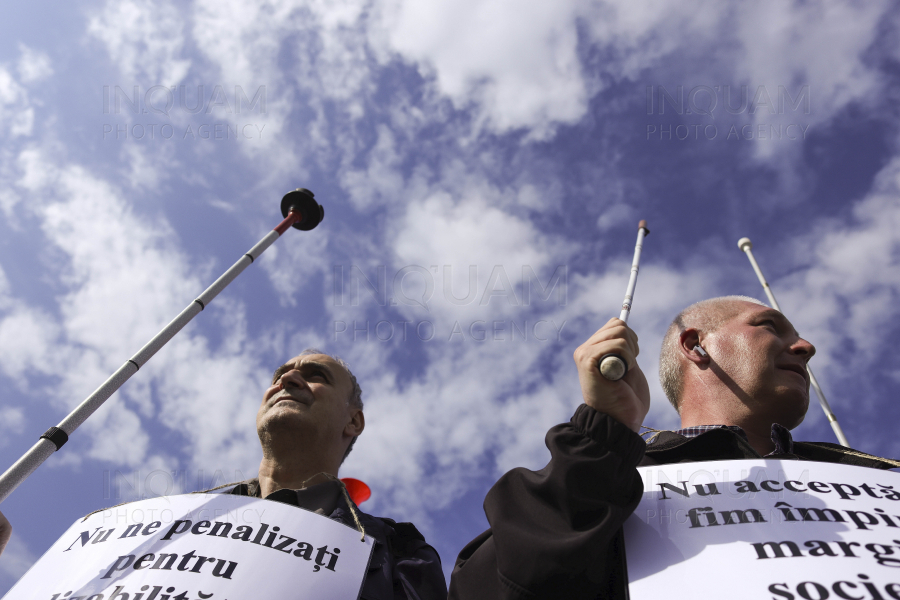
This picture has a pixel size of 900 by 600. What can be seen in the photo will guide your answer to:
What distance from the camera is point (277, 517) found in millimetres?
2633

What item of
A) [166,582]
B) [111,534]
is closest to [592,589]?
[166,582]

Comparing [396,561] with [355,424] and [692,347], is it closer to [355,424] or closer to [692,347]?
[355,424]

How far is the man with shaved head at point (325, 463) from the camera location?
3.14 metres

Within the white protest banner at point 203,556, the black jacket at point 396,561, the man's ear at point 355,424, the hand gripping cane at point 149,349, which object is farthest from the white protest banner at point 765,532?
the hand gripping cane at point 149,349

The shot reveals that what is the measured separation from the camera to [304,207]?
6.77 metres

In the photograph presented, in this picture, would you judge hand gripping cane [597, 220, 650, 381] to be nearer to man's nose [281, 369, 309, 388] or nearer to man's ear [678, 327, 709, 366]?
man's ear [678, 327, 709, 366]

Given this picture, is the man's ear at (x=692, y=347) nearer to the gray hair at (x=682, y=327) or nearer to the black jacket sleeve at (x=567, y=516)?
the gray hair at (x=682, y=327)

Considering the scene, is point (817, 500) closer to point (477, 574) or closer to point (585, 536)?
point (585, 536)

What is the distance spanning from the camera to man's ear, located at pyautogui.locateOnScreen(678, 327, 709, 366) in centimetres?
351

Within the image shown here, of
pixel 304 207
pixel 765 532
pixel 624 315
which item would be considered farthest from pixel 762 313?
pixel 304 207

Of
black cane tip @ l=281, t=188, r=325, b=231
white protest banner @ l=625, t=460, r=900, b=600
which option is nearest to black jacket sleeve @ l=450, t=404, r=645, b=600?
white protest banner @ l=625, t=460, r=900, b=600

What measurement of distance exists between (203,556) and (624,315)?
2.14m

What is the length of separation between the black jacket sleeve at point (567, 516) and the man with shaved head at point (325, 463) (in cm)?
90

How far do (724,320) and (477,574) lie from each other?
7.55ft
